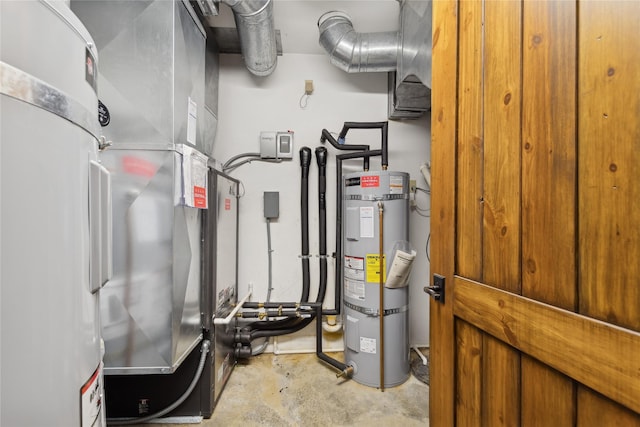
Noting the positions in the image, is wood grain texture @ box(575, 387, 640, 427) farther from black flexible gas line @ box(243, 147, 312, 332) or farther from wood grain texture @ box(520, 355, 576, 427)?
black flexible gas line @ box(243, 147, 312, 332)

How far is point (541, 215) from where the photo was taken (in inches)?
22.3

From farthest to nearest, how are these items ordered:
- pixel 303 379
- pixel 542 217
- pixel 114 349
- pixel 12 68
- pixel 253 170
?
pixel 253 170 < pixel 303 379 < pixel 114 349 < pixel 542 217 < pixel 12 68

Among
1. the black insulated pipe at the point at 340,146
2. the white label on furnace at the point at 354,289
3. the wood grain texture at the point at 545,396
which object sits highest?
the black insulated pipe at the point at 340,146

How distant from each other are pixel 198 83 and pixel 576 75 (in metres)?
1.70

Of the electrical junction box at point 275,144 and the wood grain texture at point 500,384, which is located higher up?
the electrical junction box at point 275,144

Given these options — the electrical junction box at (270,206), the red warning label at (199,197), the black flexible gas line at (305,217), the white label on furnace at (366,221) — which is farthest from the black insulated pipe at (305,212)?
the red warning label at (199,197)

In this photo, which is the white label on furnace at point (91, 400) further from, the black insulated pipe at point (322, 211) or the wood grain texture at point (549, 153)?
the black insulated pipe at point (322, 211)

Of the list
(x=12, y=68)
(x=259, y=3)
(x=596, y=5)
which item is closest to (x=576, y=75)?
(x=596, y=5)

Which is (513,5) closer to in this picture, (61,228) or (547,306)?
(547,306)

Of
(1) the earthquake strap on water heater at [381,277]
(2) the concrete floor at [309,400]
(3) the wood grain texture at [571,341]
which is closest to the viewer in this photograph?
(3) the wood grain texture at [571,341]

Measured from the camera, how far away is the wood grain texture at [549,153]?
0.51 m

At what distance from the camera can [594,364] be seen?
456mm

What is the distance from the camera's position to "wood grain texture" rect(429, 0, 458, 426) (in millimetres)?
868

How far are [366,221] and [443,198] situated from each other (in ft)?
3.09
